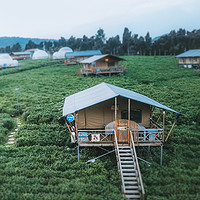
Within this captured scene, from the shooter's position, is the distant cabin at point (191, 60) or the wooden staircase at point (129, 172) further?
the distant cabin at point (191, 60)

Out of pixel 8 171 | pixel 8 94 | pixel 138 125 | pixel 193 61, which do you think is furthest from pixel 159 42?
pixel 8 171

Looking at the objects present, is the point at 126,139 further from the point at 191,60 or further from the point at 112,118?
the point at 191,60

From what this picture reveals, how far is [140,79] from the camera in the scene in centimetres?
3772

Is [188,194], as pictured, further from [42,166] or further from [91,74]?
[91,74]

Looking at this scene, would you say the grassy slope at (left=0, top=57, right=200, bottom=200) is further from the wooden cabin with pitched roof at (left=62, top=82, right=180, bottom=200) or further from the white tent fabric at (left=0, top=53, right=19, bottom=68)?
the white tent fabric at (left=0, top=53, right=19, bottom=68)

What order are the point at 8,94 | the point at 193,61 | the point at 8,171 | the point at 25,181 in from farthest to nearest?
the point at 193,61 → the point at 8,94 → the point at 8,171 → the point at 25,181

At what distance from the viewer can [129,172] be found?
11219 millimetres

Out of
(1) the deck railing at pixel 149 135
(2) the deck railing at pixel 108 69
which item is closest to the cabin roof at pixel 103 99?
(1) the deck railing at pixel 149 135

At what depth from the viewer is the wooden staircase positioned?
9.61 metres

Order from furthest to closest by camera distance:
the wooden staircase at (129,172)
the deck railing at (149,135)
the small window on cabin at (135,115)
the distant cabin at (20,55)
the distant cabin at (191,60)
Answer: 1. the distant cabin at (20,55)
2. the distant cabin at (191,60)
3. the small window on cabin at (135,115)
4. the deck railing at (149,135)
5. the wooden staircase at (129,172)

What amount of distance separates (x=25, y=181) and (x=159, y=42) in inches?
3411

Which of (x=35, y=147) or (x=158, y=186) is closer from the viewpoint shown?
(x=158, y=186)

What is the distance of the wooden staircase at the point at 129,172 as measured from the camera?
9609 mm

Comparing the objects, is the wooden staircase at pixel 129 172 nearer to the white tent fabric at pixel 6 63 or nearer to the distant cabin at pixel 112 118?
the distant cabin at pixel 112 118
